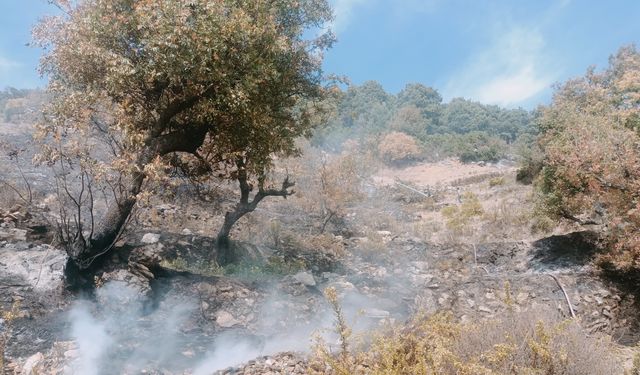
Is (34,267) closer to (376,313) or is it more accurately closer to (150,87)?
(150,87)

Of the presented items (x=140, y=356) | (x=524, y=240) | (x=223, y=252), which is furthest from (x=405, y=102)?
(x=140, y=356)

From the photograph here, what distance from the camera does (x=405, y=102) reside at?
63938mm

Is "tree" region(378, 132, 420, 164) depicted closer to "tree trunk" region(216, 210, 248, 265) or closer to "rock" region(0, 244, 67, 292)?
"tree trunk" region(216, 210, 248, 265)

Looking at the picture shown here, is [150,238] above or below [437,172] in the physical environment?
below

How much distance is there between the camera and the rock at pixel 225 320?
22.4ft

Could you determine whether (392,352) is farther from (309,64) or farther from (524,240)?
(524,240)

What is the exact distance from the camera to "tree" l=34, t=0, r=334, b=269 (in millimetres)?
6465

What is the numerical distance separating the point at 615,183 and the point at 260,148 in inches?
290

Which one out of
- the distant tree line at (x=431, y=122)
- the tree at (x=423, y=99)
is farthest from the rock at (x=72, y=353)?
the tree at (x=423, y=99)

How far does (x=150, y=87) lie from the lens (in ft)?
24.1

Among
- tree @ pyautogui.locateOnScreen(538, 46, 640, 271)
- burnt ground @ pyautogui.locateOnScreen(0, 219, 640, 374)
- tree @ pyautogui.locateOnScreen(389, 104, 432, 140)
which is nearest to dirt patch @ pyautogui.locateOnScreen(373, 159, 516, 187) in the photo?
tree @ pyautogui.locateOnScreen(389, 104, 432, 140)

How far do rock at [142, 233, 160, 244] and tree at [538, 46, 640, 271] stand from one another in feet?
30.9

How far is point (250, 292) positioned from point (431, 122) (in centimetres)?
5604

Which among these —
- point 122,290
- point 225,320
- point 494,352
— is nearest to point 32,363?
point 122,290
